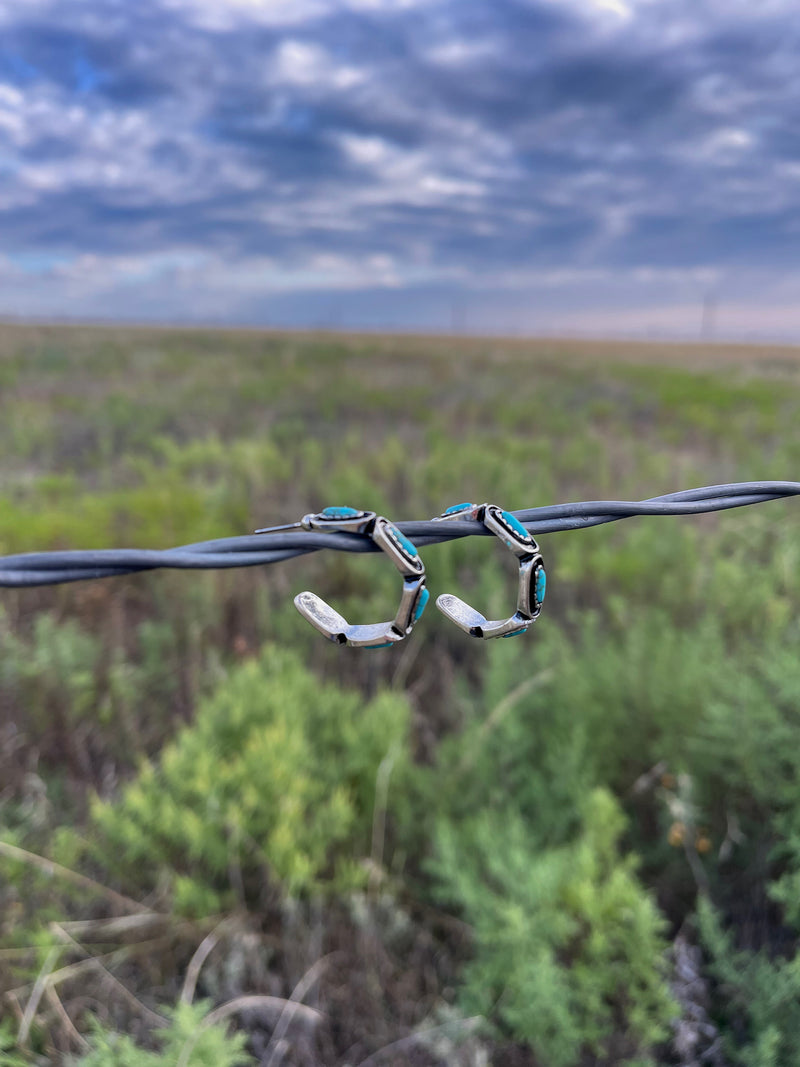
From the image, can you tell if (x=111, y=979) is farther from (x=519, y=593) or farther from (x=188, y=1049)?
(x=519, y=593)

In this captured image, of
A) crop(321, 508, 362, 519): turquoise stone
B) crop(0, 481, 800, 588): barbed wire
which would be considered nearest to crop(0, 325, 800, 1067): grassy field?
crop(0, 481, 800, 588): barbed wire

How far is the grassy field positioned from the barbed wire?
1218 mm

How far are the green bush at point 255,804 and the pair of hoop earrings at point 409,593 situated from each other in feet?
5.30

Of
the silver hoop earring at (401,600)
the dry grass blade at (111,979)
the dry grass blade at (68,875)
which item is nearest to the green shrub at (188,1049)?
the dry grass blade at (111,979)

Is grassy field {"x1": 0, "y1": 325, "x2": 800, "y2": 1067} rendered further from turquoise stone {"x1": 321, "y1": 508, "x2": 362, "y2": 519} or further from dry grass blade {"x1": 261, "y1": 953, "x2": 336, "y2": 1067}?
turquoise stone {"x1": 321, "y1": 508, "x2": 362, "y2": 519}

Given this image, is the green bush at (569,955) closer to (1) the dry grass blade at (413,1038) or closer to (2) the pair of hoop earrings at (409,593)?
(1) the dry grass blade at (413,1038)

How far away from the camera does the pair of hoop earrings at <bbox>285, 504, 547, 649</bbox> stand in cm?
88

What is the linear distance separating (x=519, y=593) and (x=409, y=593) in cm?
17

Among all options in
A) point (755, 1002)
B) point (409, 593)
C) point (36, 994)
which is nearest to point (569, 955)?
point (755, 1002)

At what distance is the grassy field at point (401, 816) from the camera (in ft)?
6.39

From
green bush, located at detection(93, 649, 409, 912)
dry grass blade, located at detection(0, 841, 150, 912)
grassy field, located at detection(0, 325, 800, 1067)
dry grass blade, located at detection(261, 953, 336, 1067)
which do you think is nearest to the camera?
grassy field, located at detection(0, 325, 800, 1067)

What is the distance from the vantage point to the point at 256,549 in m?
1.24

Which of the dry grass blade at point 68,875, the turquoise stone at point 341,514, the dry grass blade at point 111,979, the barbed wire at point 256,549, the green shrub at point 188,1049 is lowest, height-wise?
the dry grass blade at point 111,979

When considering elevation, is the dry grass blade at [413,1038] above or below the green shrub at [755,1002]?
below
